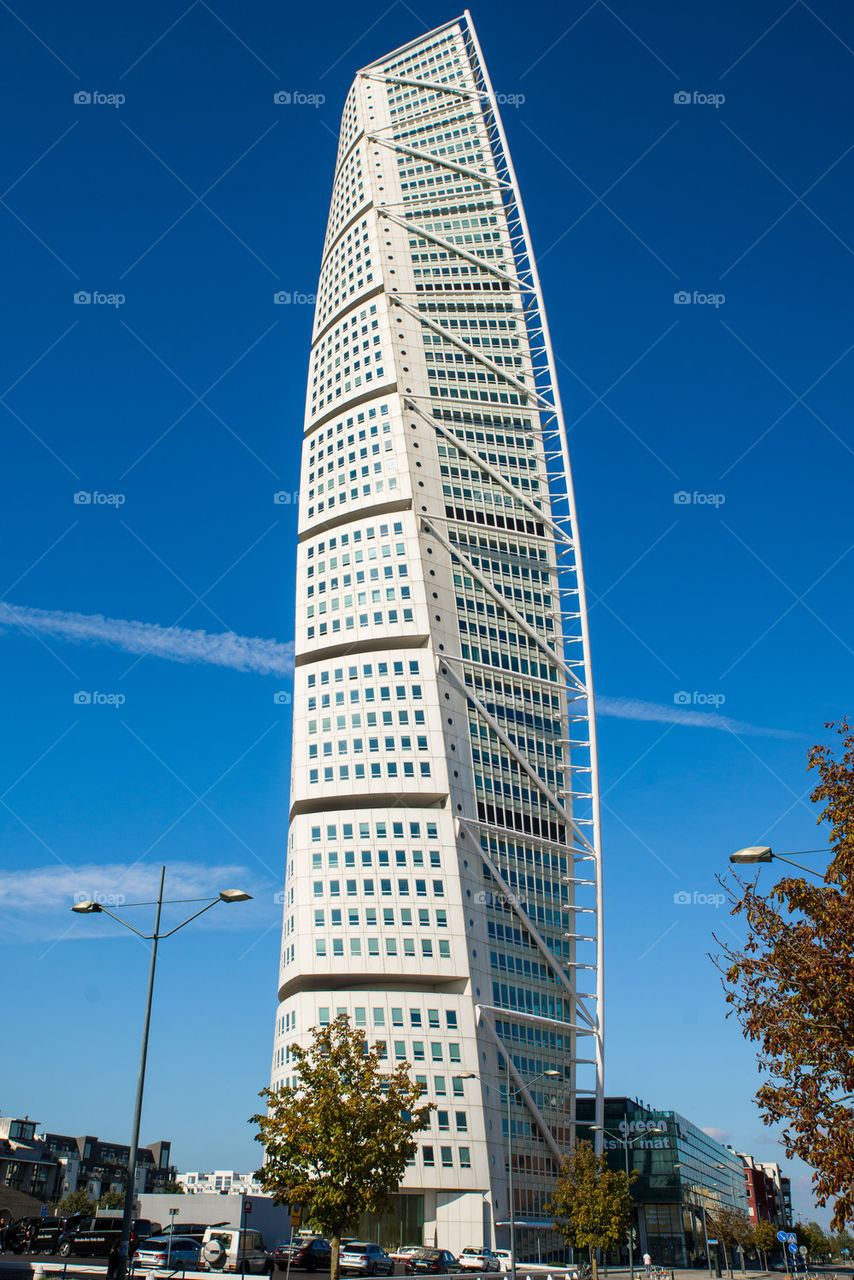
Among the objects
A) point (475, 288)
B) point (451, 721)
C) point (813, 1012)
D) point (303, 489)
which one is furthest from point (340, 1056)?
point (475, 288)

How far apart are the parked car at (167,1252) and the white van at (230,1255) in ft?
1.72

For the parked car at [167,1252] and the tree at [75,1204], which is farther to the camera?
the tree at [75,1204]

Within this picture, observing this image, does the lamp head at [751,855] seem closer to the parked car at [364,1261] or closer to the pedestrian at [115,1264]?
the pedestrian at [115,1264]

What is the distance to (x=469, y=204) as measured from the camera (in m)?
142

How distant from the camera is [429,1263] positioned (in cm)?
5753

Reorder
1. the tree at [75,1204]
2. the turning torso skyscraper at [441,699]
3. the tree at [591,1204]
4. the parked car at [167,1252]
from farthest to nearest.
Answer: the tree at [75,1204], the turning torso skyscraper at [441,699], the tree at [591,1204], the parked car at [167,1252]

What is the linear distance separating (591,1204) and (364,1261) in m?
25.2

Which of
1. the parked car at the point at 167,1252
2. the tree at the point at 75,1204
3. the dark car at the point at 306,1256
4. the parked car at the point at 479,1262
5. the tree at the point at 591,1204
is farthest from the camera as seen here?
the tree at the point at 75,1204

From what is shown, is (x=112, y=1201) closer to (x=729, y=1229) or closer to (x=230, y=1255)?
(x=729, y=1229)

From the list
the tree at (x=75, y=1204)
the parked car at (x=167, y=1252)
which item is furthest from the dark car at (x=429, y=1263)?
the tree at (x=75, y=1204)

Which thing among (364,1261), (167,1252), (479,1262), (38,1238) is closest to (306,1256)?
(364,1261)

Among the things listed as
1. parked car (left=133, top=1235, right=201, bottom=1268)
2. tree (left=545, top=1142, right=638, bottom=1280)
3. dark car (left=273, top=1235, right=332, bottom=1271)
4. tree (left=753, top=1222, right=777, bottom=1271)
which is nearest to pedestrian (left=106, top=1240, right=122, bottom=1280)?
parked car (left=133, top=1235, right=201, bottom=1268)

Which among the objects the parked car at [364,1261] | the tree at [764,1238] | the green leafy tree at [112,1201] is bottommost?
the tree at [764,1238]

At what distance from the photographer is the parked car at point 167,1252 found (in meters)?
41.1
